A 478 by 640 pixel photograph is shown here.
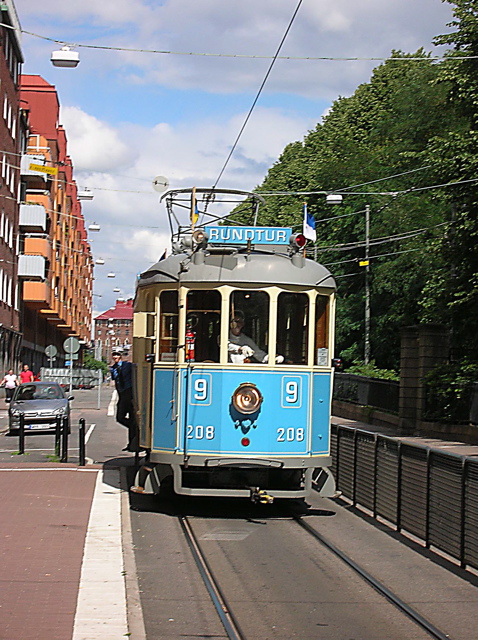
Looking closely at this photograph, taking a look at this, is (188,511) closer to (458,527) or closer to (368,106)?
(458,527)

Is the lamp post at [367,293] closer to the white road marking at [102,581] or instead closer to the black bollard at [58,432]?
the black bollard at [58,432]

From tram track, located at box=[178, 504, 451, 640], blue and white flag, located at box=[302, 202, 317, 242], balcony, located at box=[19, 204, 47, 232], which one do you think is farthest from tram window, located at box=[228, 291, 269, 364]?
balcony, located at box=[19, 204, 47, 232]

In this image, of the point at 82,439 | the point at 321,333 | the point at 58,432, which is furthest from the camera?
the point at 58,432

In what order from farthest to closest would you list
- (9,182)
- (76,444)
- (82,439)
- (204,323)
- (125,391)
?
1. (9,182)
2. (76,444)
3. (82,439)
4. (125,391)
5. (204,323)

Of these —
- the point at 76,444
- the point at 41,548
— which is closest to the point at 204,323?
the point at 41,548

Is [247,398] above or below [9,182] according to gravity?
Answer: below

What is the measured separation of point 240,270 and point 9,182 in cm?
4256

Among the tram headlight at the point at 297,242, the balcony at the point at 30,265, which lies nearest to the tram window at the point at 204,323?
the tram headlight at the point at 297,242

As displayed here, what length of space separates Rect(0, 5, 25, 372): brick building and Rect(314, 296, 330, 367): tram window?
1455 inches

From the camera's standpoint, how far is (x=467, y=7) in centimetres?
2816

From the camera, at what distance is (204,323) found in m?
12.1

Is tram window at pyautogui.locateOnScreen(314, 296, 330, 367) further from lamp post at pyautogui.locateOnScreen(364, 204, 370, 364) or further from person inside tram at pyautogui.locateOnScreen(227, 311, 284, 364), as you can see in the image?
lamp post at pyautogui.locateOnScreen(364, 204, 370, 364)

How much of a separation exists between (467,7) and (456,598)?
77.6 feet

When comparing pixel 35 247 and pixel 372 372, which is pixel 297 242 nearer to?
pixel 372 372
